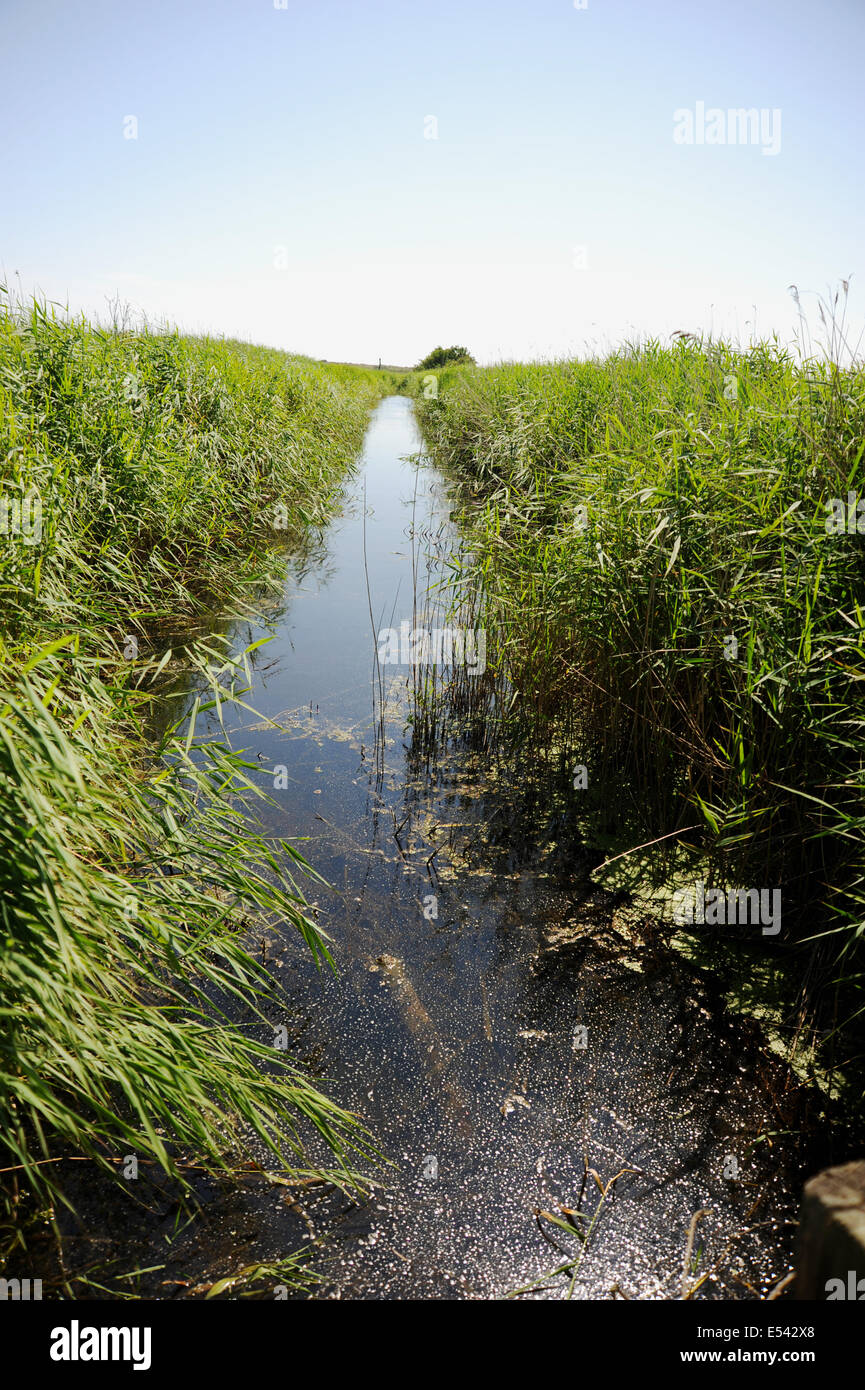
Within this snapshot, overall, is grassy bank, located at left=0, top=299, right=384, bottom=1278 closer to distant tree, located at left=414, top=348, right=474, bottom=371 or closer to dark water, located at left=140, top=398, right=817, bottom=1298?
dark water, located at left=140, top=398, right=817, bottom=1298

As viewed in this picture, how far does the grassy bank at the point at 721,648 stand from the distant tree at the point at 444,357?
2473 cm

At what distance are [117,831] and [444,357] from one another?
31.6 metres

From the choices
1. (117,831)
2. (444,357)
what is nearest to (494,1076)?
(117,831)

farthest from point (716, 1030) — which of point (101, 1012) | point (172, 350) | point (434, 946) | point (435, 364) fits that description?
point (435, 364)

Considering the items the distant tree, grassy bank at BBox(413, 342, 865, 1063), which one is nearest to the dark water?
grassy bank at BBox(413, 342, 865, 1063)

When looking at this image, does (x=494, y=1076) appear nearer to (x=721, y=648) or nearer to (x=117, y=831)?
(x=117, y=831)

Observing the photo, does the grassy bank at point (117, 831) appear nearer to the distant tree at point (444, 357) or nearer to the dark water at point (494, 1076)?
the dark water at point (494, 1076)

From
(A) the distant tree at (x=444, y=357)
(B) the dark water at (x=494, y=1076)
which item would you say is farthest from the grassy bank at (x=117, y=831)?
(A) the distant tree at (x=444, y=357)

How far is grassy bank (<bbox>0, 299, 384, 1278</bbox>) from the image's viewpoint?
1.23 meters

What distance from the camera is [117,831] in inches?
60.1

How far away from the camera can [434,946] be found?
7.66 feet

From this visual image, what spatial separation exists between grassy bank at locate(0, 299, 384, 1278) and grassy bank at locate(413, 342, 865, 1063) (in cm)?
→ 130
